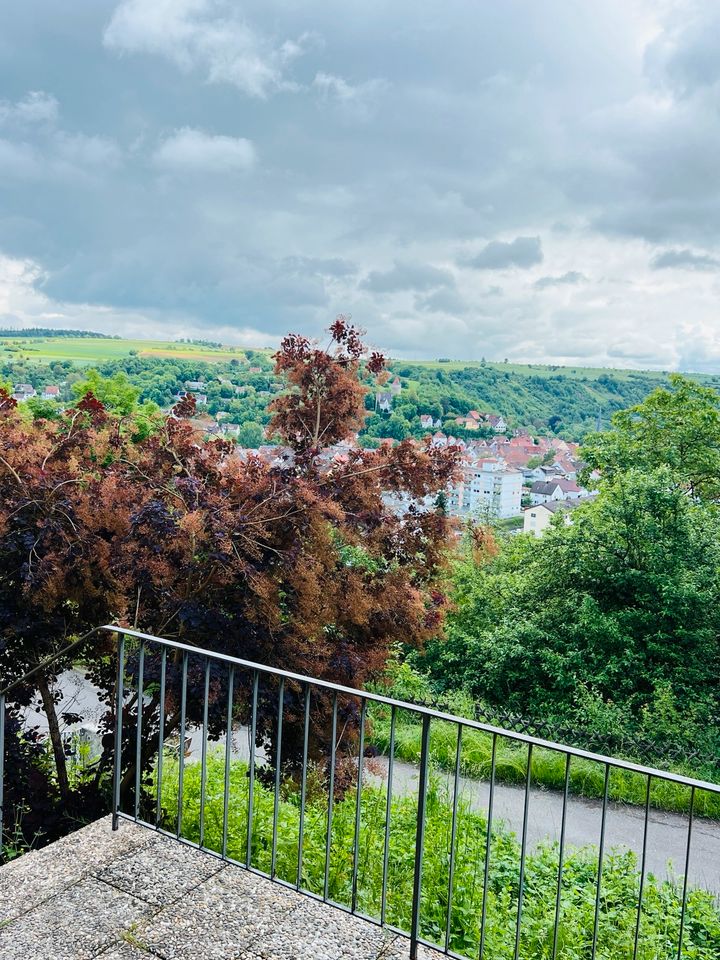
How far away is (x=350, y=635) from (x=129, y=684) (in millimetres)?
1402

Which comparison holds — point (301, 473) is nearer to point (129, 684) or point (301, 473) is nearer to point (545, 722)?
point (129, 684)

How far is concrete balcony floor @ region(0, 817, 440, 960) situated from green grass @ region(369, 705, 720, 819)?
5163mm

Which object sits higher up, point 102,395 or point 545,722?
point 102,395

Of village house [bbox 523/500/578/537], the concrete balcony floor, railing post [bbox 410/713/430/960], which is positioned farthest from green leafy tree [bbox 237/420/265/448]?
village house [bbox 523/500/578/537]

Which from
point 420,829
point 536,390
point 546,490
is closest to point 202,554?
point 420,829

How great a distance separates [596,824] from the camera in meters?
7.56

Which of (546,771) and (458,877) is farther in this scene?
(546,771)

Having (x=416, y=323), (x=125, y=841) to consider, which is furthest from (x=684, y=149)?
(x=125, y=841)

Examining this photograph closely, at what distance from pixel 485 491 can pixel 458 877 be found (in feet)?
45.3

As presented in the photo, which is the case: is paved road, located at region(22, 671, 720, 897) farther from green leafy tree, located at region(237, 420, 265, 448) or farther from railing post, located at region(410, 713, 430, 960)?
railing post, located at region(410, 713, 430, 960)

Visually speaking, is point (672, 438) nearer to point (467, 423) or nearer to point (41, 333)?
point (467, 423)

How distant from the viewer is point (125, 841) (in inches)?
107

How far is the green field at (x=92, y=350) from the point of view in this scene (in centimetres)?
2583

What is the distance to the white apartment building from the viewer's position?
196 inches
